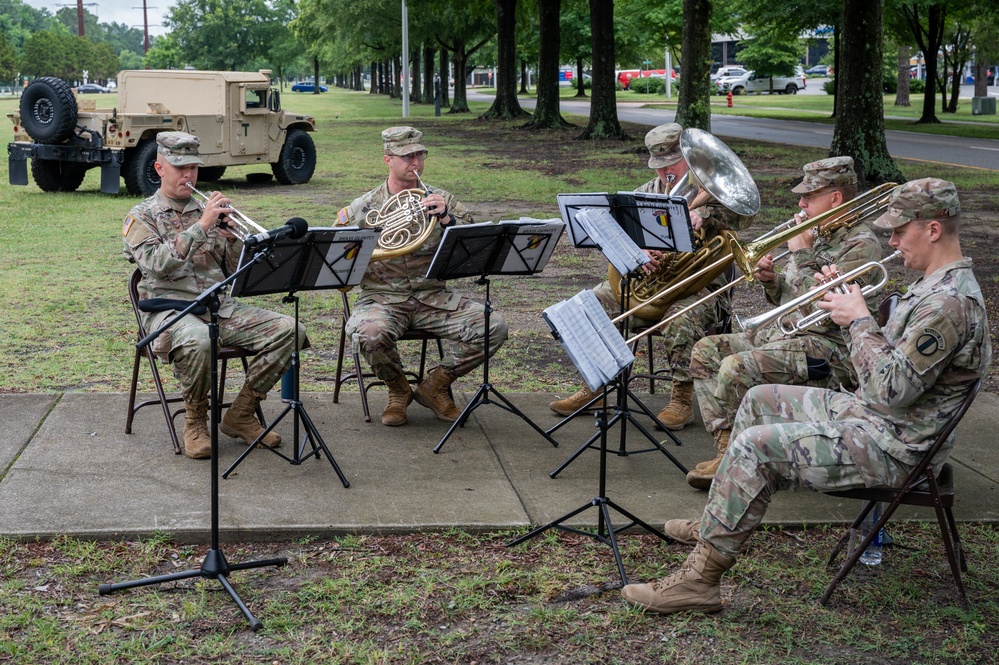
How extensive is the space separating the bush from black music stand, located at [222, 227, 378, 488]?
61.0 m

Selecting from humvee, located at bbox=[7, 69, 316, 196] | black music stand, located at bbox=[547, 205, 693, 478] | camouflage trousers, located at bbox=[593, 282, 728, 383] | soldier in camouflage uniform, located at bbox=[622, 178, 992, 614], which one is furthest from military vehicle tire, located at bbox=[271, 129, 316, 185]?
soldier in camouflage uniform, located at bbox=[622, 178, 992, 614]

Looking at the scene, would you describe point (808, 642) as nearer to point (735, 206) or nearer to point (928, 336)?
point (928, 336)

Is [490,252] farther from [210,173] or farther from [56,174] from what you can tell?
[210,173]

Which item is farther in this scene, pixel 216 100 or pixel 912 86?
pixel 912 86

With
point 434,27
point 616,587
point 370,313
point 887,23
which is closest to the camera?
point 616,587

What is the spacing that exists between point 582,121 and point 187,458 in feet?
103

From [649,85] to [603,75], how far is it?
4026 cm

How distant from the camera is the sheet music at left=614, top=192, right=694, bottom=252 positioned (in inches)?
207

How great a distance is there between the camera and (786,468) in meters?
4.02

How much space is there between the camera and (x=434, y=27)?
1780 inches

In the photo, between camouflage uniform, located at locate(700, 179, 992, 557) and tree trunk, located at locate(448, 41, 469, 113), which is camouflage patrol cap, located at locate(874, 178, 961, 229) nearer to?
camouflage uniform, located at locate(700, 179, 992, 557)

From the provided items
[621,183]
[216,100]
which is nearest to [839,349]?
[621,183]

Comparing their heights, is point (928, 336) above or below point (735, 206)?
below

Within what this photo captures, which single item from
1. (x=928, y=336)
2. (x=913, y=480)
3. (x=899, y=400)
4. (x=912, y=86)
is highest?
(x=912, y=86)
